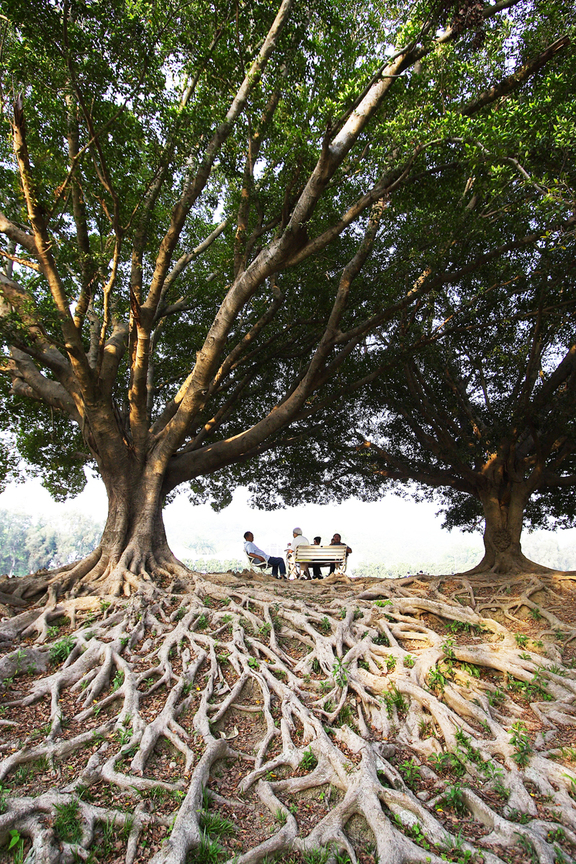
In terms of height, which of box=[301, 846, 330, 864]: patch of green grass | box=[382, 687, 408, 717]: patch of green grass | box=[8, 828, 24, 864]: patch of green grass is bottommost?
box=[301, 846, 330, 864]: patch of green grass

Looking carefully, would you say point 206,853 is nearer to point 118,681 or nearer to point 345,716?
point 345,716

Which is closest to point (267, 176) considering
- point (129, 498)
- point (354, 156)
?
point (354, 156)

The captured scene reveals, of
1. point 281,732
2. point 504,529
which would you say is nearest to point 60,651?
point 281,732

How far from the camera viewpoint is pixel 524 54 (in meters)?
5.95

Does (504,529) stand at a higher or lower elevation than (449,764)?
higher

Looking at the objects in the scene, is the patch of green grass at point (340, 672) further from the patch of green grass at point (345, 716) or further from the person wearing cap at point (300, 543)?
the person wearing cap at point (300, 543)

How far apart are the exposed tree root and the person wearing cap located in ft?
13.0

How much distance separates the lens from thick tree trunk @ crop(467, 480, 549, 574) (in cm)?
985

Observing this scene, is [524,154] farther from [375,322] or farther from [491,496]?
[491,496]

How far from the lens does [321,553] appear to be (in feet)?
32.9

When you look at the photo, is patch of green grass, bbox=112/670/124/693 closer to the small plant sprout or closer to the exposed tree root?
the exposed tree root

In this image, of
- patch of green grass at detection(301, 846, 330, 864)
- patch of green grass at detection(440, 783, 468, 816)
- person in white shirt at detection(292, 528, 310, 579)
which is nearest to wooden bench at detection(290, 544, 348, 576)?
person in white shirt at detection(292, 528, 310, 579)

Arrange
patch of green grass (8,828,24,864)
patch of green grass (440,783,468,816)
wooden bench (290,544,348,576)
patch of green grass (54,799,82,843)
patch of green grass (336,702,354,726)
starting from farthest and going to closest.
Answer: wooden bench (290,544,348,576)
patch of green grass (336,702,354,726)
patch of green grass (440,783,468,816)
patch of green grass (54,799,82,843)
patch of green grass (8,828,24,864)

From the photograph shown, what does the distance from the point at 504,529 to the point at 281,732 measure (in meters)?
8.23
